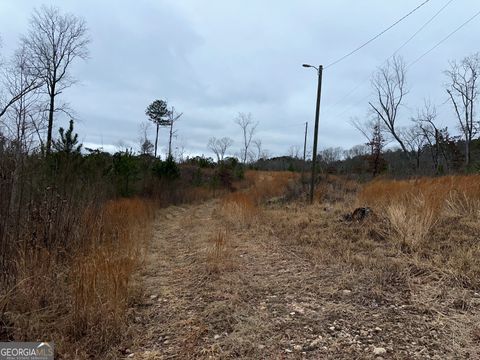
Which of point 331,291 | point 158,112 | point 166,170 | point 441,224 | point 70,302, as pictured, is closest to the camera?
point 70,302

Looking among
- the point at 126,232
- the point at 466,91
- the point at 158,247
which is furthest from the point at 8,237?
the point at 466,91

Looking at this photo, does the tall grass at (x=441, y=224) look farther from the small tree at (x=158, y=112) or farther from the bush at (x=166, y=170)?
the small tree at (x=158, y=112)

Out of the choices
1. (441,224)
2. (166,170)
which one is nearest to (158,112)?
(166,170)

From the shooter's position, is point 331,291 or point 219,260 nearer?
point 331,291

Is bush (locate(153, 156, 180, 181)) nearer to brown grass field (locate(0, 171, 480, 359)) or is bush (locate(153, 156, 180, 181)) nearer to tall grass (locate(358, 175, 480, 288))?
brown grass field (locate(0, 171, 480, 359))

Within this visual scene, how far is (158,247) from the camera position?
8055mm

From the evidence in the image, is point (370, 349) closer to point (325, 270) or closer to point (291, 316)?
point (291, 316)

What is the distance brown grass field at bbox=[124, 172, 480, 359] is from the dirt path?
0.04 feet

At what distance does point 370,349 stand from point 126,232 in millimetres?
5631

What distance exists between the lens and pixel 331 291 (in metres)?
4.31

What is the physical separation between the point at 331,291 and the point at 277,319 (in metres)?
0.96

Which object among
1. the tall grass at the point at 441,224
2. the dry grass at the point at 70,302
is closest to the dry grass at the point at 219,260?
the dry grass at the point at 70,302

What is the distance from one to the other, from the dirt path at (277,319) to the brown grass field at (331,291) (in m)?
0.01

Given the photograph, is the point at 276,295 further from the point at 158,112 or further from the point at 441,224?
the point at 158,112
